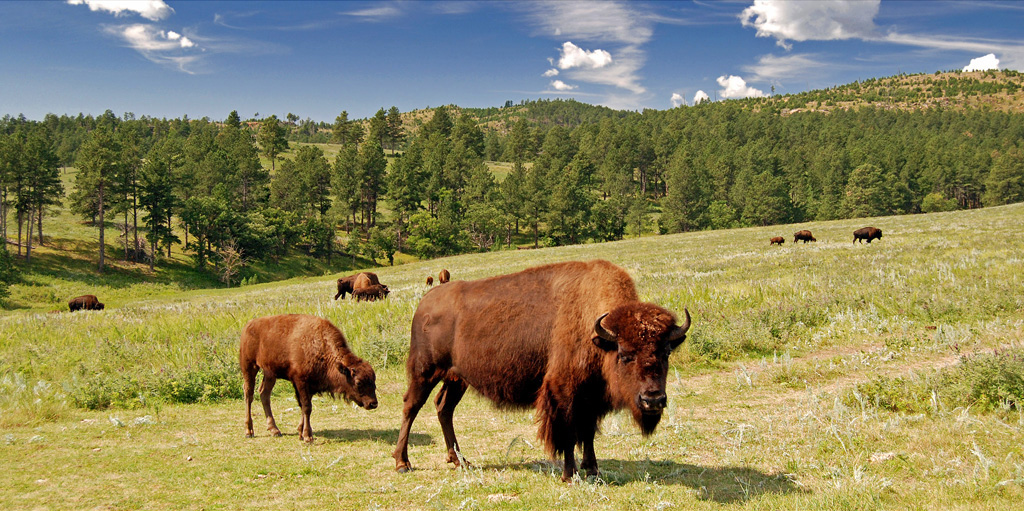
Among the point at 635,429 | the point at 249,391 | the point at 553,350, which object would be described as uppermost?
the point at 553,350

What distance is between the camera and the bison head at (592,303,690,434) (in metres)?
4.78

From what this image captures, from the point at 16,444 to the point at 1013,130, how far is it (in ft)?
794

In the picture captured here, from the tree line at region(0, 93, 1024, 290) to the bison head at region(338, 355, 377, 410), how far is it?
71.2 metres

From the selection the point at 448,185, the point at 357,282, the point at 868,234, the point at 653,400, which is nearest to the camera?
the point at 653,400

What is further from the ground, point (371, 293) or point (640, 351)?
point (640, 351)

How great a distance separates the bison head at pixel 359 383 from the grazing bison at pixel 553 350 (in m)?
1.64

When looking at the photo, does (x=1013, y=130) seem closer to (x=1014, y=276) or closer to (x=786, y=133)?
(x=786, y=133)

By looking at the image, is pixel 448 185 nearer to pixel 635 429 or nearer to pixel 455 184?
pixel 455 184

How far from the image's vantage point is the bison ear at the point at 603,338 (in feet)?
16.4

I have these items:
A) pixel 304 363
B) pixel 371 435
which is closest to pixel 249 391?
pixel 304 363

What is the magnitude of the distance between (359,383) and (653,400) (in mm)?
4990

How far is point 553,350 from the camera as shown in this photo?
5641 millimetres

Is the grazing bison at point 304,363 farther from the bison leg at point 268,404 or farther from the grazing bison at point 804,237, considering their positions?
the grazing bison at point 804,237

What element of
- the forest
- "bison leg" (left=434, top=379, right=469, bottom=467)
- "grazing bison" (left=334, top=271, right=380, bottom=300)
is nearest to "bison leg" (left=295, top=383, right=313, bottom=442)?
"bison leg" (left=434, top=379, right=469, bottom=467)
